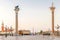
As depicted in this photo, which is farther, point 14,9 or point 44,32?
point 44,32

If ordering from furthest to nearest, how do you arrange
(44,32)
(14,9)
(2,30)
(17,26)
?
1. (2,30)
2. (44,32)
3. (14,9)
4. (17,26)

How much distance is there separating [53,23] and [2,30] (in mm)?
21443

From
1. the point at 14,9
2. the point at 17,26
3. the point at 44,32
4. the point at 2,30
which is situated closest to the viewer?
the point at 17,26

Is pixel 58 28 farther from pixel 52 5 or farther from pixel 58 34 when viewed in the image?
pixel 52 5

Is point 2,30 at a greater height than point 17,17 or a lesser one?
lesser

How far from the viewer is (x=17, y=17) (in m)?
38.8

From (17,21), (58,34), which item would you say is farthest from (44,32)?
(17,21)

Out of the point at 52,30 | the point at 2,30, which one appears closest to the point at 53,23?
the point at 52,30

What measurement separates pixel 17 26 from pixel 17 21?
1.35 metres

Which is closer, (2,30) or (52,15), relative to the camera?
(52,15)

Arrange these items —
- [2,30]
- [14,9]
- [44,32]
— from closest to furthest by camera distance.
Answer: [14,9]
[44,32]
[2,30]

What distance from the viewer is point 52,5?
40.9 metres

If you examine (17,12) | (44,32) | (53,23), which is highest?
(17,12)

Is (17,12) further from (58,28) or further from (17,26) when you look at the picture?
(58,28)
